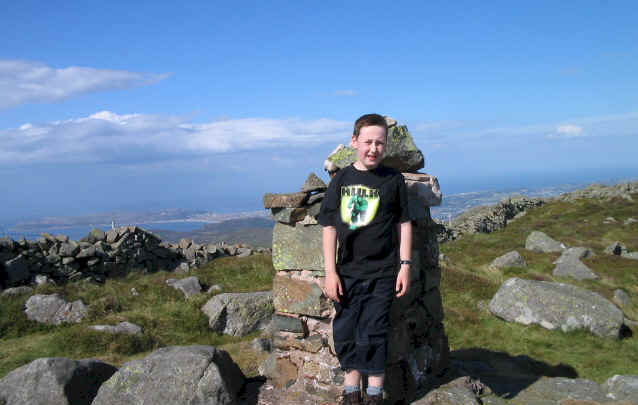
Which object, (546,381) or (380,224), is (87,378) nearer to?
(380,224)

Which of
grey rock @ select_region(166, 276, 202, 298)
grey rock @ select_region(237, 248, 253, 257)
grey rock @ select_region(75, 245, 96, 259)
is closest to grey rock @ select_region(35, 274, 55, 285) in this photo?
grey rock @ select_region(75, 245, 96, 259)

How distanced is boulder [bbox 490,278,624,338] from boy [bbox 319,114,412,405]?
8302 mm

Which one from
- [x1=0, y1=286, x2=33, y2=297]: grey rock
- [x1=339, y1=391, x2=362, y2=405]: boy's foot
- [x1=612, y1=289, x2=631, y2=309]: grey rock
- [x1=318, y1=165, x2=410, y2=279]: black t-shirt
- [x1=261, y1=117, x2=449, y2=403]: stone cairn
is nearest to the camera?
[x1=318, y1=165, x2=410, y2=279]: black t-shirt

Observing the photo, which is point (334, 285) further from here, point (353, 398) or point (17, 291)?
point (17, 291)

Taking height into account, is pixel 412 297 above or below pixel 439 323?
above

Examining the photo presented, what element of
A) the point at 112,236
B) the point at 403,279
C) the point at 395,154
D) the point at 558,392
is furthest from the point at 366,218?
the point at 112,236

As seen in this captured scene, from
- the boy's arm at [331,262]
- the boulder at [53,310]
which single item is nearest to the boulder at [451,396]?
the boy's arm at [331,262]

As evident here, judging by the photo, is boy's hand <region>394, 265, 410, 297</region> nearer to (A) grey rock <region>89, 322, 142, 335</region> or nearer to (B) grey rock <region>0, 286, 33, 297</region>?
(A) grey rock <region>89, 322, 142, 335</region>

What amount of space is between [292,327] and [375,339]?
1.70m

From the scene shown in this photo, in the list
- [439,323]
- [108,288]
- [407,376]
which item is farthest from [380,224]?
[108,288]

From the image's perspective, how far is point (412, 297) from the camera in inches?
247

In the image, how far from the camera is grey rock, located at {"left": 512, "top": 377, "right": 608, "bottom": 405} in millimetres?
6384

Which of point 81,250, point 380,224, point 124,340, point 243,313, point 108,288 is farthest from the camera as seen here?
point 81,250

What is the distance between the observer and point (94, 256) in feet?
56.7
